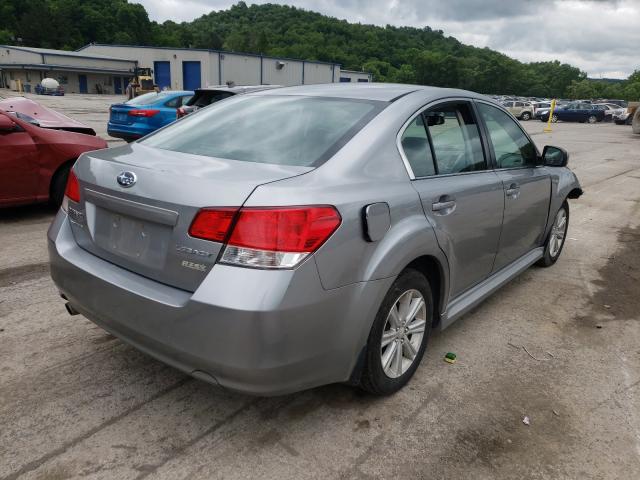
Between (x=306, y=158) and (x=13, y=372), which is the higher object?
(x=306, y=158)

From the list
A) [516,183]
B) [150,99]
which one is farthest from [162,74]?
[516,183]

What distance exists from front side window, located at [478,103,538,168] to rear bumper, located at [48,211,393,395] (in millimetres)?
1775

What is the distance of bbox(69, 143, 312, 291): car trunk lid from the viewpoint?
7.06ft

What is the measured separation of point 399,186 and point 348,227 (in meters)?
0.49

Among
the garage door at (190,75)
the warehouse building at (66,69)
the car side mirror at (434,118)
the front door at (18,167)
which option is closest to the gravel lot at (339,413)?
the car side mirror at (434,118)

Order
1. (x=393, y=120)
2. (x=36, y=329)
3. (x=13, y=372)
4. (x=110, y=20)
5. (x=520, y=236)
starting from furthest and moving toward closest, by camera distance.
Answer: (x=110, y=20) < (x=520, y=236) < (x=36, y=329) < (x=13, y=372) < (x=393, y=120)

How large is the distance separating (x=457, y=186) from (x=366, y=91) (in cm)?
79

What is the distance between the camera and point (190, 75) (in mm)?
57312

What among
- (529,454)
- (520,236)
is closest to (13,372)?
(529,454)

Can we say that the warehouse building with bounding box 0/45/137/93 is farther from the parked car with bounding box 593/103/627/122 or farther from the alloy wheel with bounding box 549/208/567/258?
the alloy wheel with bounding box 549/208/567/258

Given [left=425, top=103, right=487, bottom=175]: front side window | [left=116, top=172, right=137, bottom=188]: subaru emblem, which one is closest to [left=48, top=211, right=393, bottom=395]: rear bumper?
[left=116, top=172, right=137, bottom=188]: subaru emblem

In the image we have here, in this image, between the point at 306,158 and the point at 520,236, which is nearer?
the point at 306,158

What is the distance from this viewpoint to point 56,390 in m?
2.76

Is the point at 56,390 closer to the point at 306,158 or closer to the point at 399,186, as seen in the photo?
the point at 306,158
